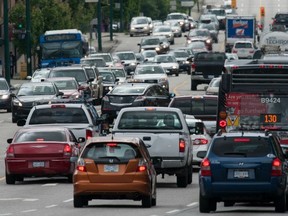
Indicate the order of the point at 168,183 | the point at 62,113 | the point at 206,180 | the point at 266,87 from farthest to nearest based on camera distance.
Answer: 1. the point at 62,113
2. the point at 168,183
3. the point at 266,87
4. the point at 206,180

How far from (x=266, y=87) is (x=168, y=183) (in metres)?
3.92

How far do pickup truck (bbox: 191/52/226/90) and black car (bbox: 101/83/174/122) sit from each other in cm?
1755

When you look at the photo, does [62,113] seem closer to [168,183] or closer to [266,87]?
[168,183]

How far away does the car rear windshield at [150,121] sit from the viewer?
30.8m

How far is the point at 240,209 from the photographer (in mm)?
25547

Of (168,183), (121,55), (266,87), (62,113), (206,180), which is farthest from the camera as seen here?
(121,55)

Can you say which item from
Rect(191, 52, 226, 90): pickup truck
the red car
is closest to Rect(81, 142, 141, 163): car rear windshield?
the red car

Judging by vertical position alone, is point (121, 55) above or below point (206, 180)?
below

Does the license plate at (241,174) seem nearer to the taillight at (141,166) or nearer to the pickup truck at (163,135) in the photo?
the taillight at (141,166)

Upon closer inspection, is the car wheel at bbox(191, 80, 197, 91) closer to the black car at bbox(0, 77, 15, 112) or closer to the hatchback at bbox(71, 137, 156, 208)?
the black car at bbox(0, 77, 15, 112)

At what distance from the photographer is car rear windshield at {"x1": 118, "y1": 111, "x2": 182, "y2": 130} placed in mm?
30750

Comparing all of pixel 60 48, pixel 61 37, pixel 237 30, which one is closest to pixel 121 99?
pixel 61 37

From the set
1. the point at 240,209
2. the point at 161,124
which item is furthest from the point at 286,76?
the point at 240,209

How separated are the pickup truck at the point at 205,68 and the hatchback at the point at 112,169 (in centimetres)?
4420
